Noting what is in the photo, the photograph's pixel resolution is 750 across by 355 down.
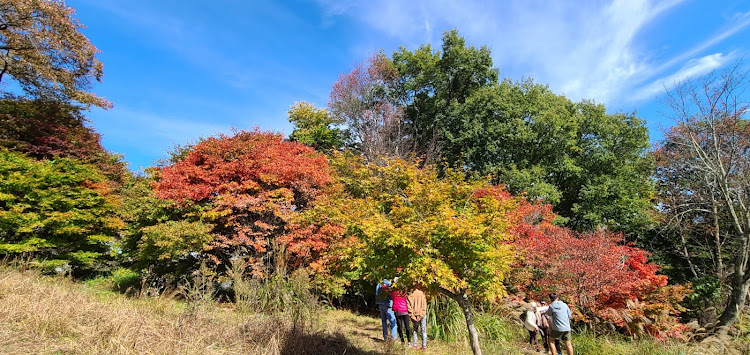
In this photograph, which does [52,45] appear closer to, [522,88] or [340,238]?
[340,238]

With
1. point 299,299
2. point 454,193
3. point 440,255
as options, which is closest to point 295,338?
point 299,299

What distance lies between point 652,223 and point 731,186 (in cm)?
491

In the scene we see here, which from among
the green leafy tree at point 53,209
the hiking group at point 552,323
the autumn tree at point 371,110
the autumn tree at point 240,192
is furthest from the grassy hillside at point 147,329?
the autumn tree at point 371,110

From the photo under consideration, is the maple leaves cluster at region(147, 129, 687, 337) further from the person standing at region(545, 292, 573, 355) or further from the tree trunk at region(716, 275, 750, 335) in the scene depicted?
the tree trunk at region(716, 275, 750, 335)

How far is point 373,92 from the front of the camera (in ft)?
60.4

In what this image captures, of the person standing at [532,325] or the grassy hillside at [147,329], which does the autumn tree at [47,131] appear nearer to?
the grassy hillside at [147,329]

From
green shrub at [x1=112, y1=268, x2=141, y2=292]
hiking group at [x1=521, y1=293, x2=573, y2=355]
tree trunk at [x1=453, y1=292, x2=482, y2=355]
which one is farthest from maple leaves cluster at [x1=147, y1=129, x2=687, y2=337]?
green shrub at [x1=112, y1=268, x2=141, y2=292]

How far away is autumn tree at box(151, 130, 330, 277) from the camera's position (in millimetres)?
8578

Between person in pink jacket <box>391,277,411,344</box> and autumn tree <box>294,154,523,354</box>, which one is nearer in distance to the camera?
autumn tree <box>294,154,523,354</box>

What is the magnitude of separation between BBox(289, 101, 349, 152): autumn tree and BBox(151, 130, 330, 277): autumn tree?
8.21 meters

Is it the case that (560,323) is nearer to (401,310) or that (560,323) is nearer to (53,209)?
(401,310)

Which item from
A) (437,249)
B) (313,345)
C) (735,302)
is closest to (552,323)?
(437,249)

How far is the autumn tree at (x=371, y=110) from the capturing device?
17.0 m

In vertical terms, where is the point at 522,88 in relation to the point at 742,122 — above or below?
above
